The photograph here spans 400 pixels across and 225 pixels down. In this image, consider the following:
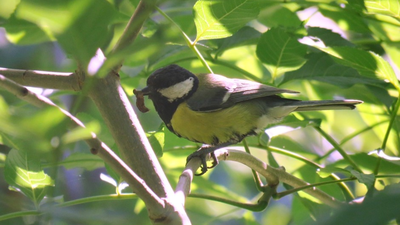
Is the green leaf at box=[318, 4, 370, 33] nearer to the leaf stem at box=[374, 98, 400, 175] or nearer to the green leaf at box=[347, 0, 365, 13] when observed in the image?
the green leaf at box=[347, 0, 365, 13]

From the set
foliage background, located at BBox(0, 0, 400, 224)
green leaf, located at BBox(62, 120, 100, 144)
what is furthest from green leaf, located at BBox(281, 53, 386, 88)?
green leaf, located at BBox(62, 120, 100, 144)

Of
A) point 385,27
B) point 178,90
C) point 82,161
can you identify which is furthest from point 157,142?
point 385,27

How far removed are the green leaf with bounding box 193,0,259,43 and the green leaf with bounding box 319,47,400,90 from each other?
30cm

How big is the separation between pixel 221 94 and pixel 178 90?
0.21 m

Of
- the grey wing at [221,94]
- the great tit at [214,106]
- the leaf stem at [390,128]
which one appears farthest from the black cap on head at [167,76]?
the leaf stem at [390,128]

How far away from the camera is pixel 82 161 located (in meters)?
1.38

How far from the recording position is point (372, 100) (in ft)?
5.74

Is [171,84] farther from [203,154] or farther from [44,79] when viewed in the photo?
[44,79]

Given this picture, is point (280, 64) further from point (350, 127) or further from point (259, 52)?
point (350, 127)

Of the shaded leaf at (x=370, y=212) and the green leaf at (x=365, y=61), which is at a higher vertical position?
the shaded leaf at (x=370, y=212)

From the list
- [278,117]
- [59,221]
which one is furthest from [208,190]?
[59,221]

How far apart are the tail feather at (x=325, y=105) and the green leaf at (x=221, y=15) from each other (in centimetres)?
59

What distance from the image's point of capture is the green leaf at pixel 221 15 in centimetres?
119

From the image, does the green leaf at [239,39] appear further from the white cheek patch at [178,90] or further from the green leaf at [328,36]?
the white cheek patch at [178,90]
